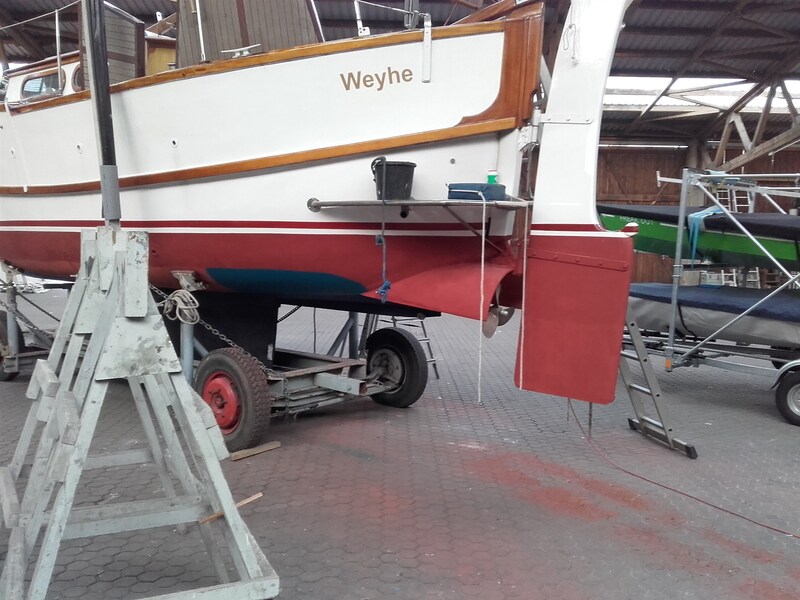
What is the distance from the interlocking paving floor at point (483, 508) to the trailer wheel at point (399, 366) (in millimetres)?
187

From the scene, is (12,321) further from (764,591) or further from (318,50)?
(764,591)

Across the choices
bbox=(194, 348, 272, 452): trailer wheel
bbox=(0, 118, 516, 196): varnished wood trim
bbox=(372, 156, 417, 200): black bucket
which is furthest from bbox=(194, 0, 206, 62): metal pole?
bbox=(194, 348, 272, 452): trailer wheel

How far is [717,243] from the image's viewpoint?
7.96 m

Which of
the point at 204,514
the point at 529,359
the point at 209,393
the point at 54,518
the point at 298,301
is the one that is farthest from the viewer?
the point at 298,301

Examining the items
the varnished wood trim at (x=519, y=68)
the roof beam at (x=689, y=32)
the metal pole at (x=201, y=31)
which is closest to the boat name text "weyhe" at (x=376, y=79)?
the varnished wood trim at (x=519, y=68)

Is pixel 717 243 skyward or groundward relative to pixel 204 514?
skyward

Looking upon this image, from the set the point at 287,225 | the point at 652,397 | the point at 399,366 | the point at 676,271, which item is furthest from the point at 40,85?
the point at 676,271

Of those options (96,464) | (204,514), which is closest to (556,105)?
(204,514)

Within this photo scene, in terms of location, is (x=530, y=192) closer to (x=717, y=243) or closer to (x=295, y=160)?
(x=295, y=160)

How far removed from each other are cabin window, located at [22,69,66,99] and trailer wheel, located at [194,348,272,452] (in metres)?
3.25

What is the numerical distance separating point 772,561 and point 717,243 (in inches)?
204

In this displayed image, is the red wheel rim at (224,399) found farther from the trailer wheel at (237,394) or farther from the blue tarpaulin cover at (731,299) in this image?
the blue tarpaulin cover at (731,299)

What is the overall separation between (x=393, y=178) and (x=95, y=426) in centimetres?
235

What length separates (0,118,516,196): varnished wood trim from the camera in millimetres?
4336
